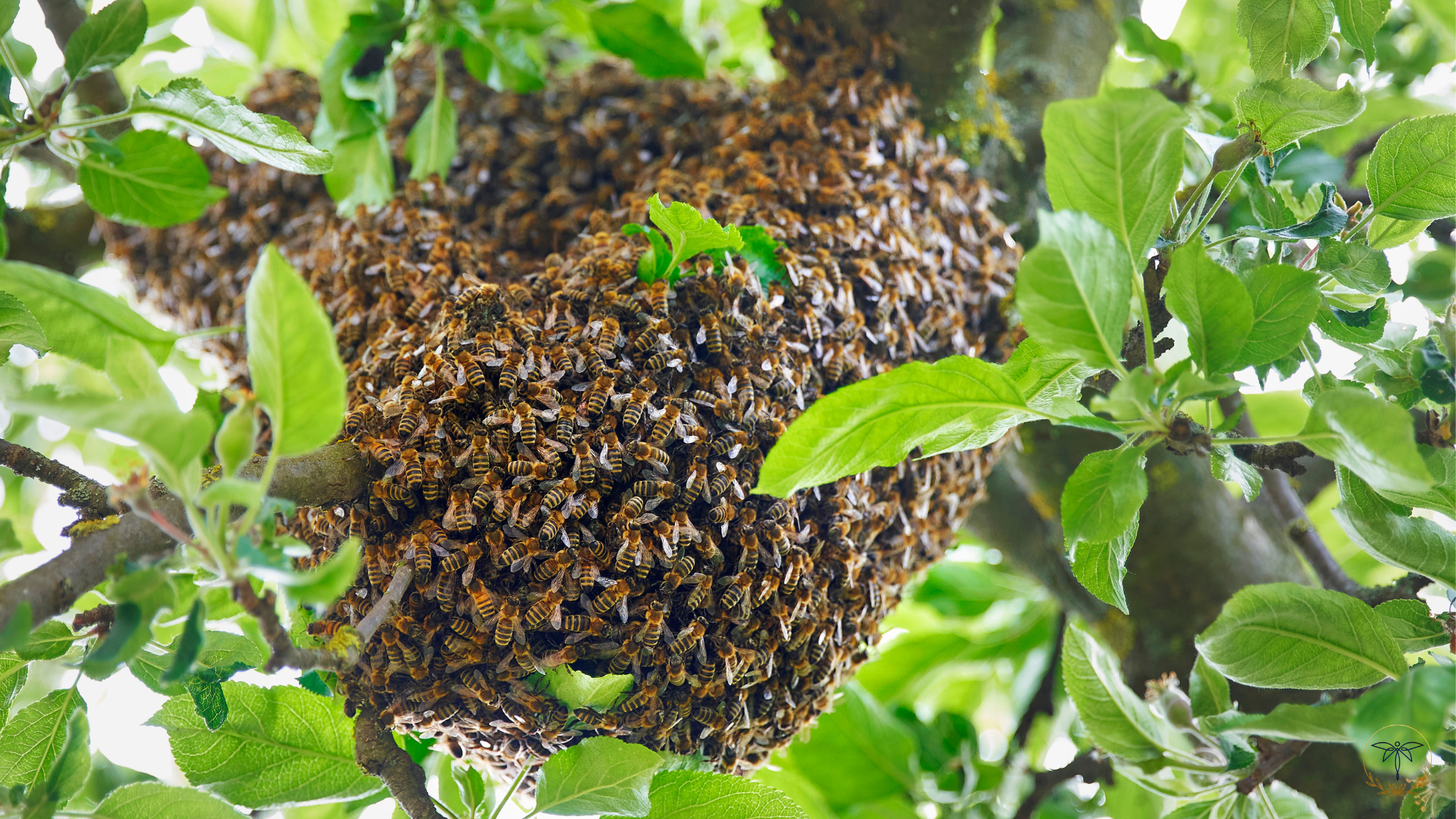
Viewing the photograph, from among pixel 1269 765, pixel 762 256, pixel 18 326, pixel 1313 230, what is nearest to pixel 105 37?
pixel 18 326

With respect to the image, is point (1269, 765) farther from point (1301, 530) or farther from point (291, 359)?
point (291, 359)

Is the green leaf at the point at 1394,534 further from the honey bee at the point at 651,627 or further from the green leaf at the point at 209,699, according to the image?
the green leaf at the point at 209,699

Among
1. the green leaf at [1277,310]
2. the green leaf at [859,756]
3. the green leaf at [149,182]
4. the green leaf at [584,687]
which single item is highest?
the green leaf at [1277,310]

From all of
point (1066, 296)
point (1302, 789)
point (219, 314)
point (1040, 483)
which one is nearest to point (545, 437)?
point (1066, 296)

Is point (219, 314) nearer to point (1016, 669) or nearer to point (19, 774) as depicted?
point (19, 774)

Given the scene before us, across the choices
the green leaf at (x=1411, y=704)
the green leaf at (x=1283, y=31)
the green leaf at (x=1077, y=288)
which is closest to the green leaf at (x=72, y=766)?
the green leaf at (x=1077, y=288)

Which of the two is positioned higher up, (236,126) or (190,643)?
(236,126)
